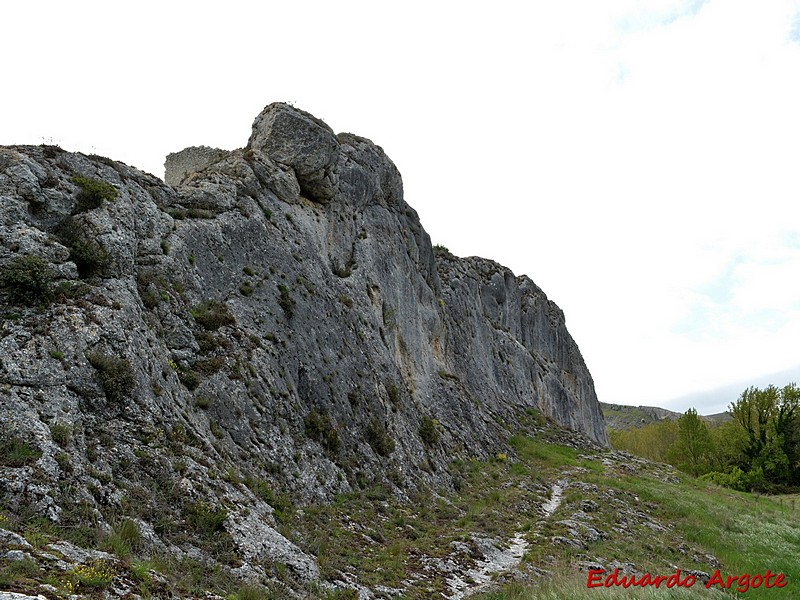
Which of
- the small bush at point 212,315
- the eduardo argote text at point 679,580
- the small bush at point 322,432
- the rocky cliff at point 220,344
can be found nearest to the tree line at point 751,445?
the rocky cliff at point 220,344

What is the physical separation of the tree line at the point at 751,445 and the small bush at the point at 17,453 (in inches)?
2692

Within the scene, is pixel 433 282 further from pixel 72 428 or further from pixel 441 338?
pixel 72 428

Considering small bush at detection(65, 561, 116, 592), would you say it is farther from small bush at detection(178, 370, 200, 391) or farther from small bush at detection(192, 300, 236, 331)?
small bush at detection(192, 300, 236, 331)

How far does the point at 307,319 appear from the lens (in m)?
29.2

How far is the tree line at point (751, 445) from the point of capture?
61.7 m

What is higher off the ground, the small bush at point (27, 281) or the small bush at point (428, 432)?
the small bush at point (27, 281)

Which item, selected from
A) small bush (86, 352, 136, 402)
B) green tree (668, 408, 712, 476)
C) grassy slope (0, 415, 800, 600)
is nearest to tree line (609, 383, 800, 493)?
green tree (668, 408, 712, 476)

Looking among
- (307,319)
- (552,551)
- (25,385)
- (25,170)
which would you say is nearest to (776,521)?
(552,551)

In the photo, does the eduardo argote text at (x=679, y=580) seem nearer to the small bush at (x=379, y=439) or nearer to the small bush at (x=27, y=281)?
the small bush at (x=379, y=439)

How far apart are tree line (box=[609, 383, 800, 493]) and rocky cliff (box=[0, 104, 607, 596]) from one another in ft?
120

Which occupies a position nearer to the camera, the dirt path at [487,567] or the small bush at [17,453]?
the small bush at [17,453]

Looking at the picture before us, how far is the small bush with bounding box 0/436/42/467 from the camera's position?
11055 millimetres

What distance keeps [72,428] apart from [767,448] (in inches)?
2970

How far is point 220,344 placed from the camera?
22406 mm
